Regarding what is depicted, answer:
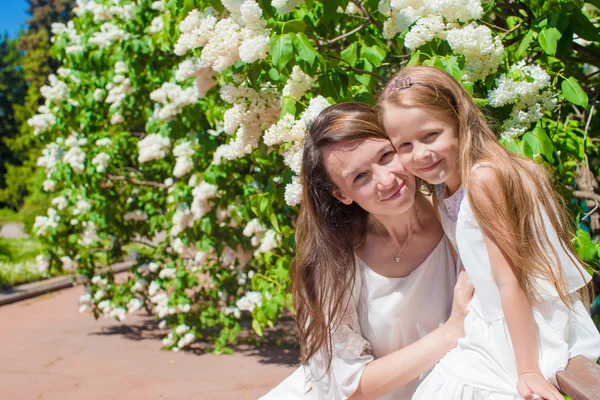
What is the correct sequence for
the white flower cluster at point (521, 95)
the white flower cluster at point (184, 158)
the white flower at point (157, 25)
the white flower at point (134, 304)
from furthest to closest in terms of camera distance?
the white flower at point (134, 304), the white flower at point (157, 25), the white flower cluster at point (184, 158), the white flower cluster at point (521, 95)

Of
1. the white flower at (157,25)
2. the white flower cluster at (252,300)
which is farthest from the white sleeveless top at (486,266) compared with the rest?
the white flower at (157,25)

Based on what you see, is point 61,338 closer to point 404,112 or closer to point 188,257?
point 188,257

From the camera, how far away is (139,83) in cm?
601

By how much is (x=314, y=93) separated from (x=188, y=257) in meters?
3.29

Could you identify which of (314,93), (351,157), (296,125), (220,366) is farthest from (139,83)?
(351,157)

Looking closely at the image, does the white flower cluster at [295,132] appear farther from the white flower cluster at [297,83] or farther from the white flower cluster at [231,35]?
the white flower cluster at [231,35]

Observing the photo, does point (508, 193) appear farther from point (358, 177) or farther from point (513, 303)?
point (358, 177)

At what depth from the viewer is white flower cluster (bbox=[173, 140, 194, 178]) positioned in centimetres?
509

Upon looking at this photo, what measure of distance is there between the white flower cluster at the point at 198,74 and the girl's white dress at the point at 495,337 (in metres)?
2.56

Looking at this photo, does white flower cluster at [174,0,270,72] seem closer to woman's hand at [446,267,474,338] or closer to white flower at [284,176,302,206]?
white flower at [284,176,302,206]

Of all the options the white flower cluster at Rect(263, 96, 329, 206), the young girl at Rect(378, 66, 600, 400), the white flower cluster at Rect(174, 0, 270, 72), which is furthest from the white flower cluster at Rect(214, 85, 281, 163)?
the young girl at Rect(378, 66, 600, 400)

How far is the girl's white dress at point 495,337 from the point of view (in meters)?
1.80

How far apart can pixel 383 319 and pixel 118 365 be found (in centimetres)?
390

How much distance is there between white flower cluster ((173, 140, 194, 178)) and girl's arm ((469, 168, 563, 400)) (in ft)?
11.7
